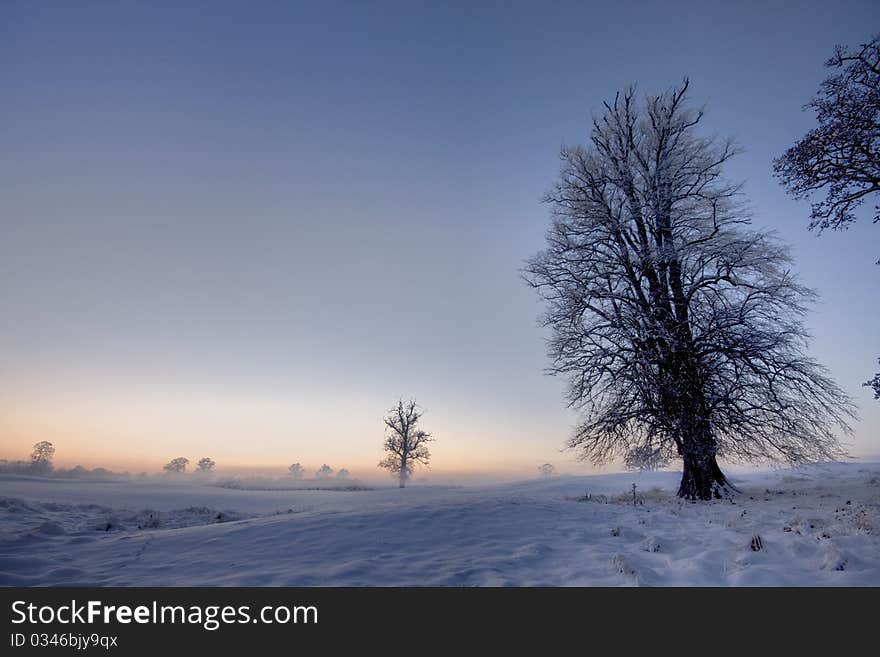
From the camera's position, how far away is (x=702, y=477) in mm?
11828

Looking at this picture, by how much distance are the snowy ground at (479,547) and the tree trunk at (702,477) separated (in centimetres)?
178

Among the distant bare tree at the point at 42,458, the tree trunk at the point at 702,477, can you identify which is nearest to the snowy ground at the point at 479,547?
the tree trunk at the point at 702,477

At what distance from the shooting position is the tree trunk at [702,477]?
38.0 ft

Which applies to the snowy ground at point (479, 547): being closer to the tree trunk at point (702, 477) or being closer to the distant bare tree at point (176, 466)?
the tree trunk at point (702, 477)

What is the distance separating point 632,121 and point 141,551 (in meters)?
16.8

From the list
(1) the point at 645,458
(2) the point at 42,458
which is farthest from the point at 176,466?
(1) the point at 645,458

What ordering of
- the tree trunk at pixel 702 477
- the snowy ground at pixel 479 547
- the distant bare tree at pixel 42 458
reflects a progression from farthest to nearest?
the distant bare tree at pixel 42 458 → the tree trunk at pixel 702 477 → the snowy ground at pixel 479 547

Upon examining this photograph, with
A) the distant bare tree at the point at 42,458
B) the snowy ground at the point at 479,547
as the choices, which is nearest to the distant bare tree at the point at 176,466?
the distant bare tree at the point at 42,458

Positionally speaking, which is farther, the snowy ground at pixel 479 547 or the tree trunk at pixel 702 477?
the tree trunk at pixel 702 477

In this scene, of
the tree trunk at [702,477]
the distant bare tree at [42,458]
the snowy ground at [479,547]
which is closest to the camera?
the snowy ground at [479,547]

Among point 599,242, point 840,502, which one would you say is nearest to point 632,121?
point 599,242

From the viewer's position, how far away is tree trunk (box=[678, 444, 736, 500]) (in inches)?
456
